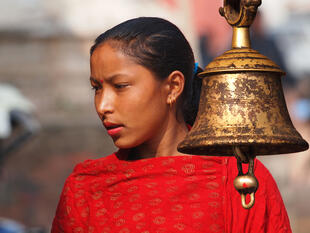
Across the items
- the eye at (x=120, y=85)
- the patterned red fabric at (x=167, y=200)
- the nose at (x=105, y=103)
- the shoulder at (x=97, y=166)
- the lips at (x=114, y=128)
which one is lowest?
the patterned red fabric at (x=167, y=200)

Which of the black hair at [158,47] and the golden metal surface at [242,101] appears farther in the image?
the black hair at [158,47]

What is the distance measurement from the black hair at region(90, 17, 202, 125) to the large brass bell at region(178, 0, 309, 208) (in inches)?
26.0

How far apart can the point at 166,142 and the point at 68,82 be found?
24.8ft

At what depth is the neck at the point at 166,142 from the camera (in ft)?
9.08

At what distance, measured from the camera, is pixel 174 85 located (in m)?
2.73

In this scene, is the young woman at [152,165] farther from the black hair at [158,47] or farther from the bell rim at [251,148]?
the bell rim at [251,148]

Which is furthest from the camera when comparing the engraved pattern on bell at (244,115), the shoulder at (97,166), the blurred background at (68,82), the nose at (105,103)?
the blurred background at (68,82)

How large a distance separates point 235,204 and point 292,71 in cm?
860

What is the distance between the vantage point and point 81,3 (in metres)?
10.5

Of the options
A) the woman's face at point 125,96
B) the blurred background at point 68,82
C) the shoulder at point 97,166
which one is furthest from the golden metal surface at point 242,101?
the blurred background at point 68,82

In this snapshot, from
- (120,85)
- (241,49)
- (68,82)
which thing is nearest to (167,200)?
(120,85)

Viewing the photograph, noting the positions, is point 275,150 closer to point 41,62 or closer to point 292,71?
point 41,62

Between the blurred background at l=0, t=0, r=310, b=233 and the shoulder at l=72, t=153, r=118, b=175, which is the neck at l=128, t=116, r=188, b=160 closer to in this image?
the shoulder at l=72, t=153, r=118, b=175

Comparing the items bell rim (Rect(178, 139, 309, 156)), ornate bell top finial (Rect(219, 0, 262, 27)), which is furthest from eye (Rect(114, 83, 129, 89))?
ornate bell top finial (Rect(219, 0, 262, 27))
